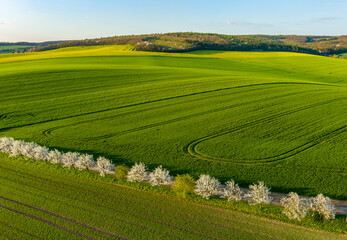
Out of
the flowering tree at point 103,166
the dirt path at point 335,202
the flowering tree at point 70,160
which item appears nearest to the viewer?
the dirt path at point 335,202

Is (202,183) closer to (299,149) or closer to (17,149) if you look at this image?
(299,149)

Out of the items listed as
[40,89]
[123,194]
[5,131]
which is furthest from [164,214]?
[40,89]

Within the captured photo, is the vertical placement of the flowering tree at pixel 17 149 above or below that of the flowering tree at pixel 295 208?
above

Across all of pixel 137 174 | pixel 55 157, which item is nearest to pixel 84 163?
pixel 55 157

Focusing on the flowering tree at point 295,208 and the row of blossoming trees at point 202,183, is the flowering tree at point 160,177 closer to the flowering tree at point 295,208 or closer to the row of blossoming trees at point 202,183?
the row of blossoming trees at point 202,183

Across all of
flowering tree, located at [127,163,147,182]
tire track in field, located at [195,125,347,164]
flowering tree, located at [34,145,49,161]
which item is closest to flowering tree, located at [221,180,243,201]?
tire track in field, located at [195,125,347,164]

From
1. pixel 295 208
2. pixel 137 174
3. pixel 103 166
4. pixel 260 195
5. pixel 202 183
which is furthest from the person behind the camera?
pixel 103 166

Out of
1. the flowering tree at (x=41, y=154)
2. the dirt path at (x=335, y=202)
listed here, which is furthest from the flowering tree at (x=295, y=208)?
the flowering tree at (x=41, y=154)

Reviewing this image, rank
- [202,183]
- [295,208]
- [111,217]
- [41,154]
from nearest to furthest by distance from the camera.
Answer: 1. [295,208]
2. [111,217]
3. [202,183]
4. [41,154]
